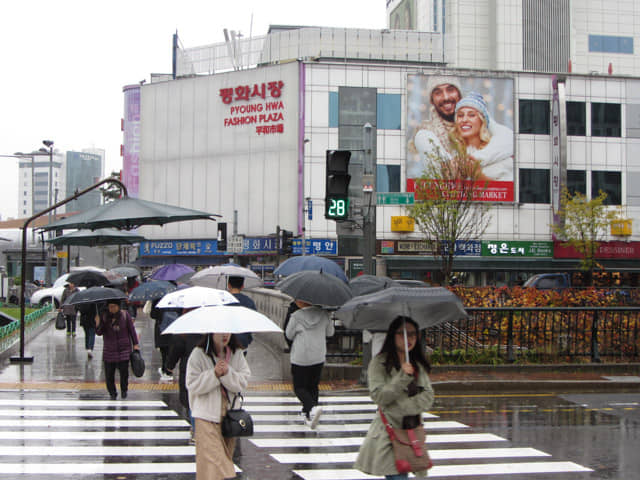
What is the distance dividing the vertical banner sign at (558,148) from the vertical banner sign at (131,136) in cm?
2956

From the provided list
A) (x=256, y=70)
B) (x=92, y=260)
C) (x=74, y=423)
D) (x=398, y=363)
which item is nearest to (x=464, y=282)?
(x=256, y=70)

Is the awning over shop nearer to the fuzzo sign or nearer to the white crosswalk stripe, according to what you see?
the fuzzo sign

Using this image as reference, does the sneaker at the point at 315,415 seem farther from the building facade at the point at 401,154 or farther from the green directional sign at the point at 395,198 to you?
the building facade at the point at 401,154

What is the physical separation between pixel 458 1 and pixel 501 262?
38.9 metres

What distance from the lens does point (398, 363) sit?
18.8ft

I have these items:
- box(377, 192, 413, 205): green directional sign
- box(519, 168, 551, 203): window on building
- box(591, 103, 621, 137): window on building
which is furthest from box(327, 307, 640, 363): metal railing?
box(591, 103, 621, 137): window on building

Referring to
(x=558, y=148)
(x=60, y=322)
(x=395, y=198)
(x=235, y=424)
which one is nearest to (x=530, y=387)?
(x=235, y=424)

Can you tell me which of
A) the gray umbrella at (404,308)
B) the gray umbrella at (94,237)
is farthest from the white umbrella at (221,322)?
the gray umbrella at (94,237)

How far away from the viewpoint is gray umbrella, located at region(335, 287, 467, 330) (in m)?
5.96

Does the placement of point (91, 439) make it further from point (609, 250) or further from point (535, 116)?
point (609, 250)

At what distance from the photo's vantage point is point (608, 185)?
45.5 m

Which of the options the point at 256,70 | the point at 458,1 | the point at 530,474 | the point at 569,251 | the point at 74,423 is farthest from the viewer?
the point at 458,1

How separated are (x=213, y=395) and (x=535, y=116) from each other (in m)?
42.5

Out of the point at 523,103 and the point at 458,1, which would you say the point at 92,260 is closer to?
the point at 458,1
